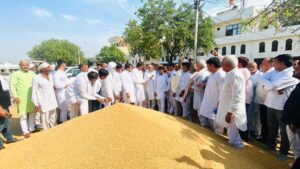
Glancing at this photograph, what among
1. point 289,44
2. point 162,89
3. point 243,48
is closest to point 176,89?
point 162,89

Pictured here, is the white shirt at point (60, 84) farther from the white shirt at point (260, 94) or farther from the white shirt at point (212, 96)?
the white shirt at point (260, 94)

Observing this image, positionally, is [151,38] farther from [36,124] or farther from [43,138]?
[43,138]

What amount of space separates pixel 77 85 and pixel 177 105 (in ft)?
8.99

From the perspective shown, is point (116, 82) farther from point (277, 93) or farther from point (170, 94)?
point (277, 93)

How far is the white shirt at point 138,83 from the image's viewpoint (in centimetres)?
763

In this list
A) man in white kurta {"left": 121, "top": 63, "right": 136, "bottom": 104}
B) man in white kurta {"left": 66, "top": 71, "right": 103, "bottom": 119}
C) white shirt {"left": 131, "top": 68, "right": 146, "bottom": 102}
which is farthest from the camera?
white shirt {"left": 131, "top": 68, "right": 146, "bottom": 102}

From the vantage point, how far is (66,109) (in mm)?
6270

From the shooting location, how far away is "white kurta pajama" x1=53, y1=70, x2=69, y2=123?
6.00m

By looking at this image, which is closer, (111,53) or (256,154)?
(256,154)

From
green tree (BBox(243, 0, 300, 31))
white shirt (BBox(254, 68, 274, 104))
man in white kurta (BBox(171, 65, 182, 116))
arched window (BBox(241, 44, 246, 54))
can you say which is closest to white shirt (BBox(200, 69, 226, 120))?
white shirt (BBox(254, 68, 274, 104))

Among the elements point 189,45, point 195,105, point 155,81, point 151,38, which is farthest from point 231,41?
point 195,105

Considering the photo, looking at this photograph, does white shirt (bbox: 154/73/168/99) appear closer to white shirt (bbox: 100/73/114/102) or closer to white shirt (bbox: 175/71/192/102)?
white shirt (bbox: 175/71/192/102)

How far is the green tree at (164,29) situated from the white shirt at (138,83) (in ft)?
38.2

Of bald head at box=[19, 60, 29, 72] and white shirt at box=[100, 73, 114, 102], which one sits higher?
bald head at box=[19, 60, 29, 72]
